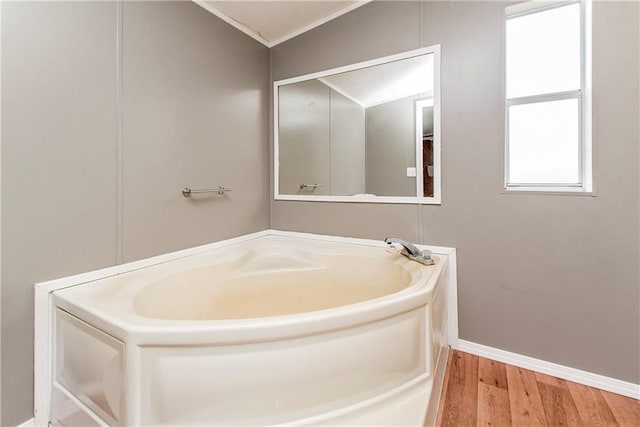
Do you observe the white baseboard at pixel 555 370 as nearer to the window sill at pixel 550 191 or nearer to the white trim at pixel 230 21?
the window sill at pixel 550 191

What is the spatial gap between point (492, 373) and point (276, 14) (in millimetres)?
2698

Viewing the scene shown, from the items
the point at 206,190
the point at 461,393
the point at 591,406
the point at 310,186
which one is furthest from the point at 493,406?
the point at 206,190

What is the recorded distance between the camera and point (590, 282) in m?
1.42

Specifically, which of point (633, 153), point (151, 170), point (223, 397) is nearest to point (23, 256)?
point (151, 170)

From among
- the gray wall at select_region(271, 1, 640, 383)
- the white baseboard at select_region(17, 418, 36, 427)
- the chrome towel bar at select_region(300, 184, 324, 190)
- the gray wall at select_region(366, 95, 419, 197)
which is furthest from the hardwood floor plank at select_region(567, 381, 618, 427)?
the white baseboard at select_region(17, 418, 36, 427)

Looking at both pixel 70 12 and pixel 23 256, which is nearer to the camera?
pixel 23 256

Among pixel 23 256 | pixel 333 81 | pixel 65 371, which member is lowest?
pixel 65 371

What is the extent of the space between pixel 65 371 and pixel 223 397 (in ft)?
2.50

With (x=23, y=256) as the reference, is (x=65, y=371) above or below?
below

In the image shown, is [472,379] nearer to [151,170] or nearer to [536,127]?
[536,127]

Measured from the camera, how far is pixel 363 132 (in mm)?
2059

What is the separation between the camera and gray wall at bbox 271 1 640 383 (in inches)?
52.7

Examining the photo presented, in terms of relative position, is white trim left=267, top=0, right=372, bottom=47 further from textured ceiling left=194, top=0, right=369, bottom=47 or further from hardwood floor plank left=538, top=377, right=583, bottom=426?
hardwood floor plank left=538, top=377, right=583, bottom=426

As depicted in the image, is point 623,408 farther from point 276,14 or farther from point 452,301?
point 276,14
